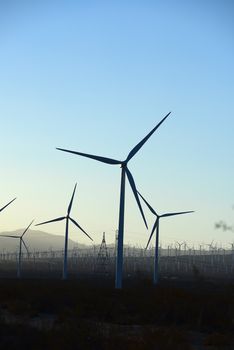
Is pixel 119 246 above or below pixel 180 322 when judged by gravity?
above

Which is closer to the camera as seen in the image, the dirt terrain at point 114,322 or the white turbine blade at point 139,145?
the dirt terrain at point 114,322

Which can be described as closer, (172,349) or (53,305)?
(172,349)

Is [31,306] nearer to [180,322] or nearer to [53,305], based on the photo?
[53,305]

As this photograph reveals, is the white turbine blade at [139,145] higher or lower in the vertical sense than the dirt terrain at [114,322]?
higher

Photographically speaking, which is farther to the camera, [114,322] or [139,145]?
[139,145]

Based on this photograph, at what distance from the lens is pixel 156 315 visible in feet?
107

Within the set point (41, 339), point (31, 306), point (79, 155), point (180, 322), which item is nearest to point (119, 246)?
point (79, 155)

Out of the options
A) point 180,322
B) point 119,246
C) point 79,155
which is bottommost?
point 180,322

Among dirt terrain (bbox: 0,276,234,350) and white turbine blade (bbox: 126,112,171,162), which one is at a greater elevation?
white turbine blade (bbox: 126,112,171,162)

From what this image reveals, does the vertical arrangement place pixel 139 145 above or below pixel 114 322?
above

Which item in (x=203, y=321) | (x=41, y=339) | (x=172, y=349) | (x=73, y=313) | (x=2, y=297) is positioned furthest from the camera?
(x=2, y=297)

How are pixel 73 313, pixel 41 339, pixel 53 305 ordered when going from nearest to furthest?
pixel 41 339
pixel 73 313
pixel 53 305

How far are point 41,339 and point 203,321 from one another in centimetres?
1386

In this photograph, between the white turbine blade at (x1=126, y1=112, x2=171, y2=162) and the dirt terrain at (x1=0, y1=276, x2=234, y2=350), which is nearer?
the dirt terrain at (x1=0, y1=276, x2=234, y2=350)
